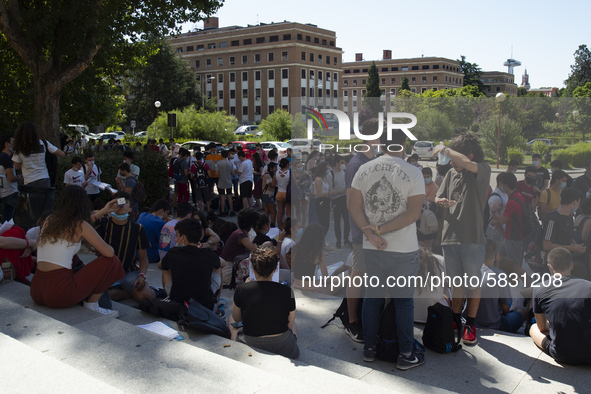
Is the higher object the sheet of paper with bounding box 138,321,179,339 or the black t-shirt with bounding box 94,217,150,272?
the black t-shirt with bounding box 94,217,150,272

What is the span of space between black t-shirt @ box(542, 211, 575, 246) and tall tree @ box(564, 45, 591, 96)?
278ft

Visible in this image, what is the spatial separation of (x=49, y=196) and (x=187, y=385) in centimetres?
549

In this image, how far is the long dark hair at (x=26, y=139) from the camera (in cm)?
733

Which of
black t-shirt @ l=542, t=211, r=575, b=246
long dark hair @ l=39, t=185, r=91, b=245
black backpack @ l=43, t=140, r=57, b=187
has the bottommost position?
black t-shirt @ l=542, t=211, r=575, b=246

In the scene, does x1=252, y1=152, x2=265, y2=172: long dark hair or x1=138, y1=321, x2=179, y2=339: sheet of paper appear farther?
x1=252, y1=152, x2=265, y2=172: long dark hair

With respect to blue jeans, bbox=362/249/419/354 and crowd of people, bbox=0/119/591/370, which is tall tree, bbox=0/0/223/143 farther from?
blue jeans, bbox=362/249/419/354

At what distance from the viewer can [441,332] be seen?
4.35 meters

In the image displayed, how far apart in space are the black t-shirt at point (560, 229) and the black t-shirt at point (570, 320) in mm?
997

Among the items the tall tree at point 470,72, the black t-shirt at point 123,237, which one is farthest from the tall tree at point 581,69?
the black t-shirt at point 123,237

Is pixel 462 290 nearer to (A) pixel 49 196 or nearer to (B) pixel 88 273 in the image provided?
(B) pixel 88 273

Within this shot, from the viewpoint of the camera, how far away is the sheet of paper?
4324 mm

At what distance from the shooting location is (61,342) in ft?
12.3

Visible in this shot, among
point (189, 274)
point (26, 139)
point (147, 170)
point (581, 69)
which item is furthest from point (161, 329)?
point (581, 69)

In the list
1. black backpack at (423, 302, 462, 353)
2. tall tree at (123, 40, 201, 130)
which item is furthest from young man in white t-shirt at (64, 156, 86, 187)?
tall tree at (123, 40, 201, 130)
